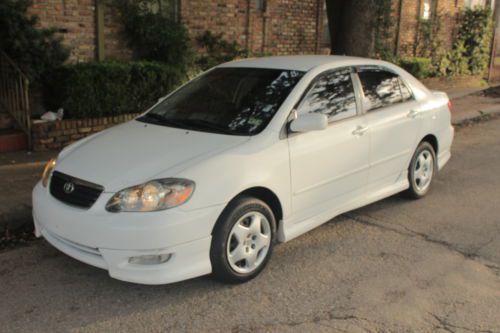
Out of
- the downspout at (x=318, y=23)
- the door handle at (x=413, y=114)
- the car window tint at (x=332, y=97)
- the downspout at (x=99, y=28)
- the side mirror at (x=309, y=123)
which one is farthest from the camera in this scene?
the downspout at (x=318, y=23)

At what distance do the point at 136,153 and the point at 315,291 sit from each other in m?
1.67

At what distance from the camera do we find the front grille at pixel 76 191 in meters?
3.84

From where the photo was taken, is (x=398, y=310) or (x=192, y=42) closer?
(x=398, y=310)

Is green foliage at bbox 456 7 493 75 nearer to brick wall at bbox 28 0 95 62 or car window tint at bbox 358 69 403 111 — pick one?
brick wall at bbox 28 0 95 62

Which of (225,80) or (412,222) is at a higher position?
(225,80)

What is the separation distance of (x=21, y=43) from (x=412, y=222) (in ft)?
17.9

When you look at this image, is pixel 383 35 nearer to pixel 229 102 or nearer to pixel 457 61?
pixel 457 61

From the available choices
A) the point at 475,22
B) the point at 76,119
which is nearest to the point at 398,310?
the point at 76,119

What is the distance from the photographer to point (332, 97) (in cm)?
504

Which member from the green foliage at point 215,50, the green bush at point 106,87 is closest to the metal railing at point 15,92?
the green bush at point 106,87

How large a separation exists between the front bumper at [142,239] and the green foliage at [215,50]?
23.5 feet

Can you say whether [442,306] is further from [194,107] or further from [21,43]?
[21,43]

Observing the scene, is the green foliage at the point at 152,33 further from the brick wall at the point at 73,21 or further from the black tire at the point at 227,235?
the black tire at the point at 227,235

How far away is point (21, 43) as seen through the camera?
24.3 ft
